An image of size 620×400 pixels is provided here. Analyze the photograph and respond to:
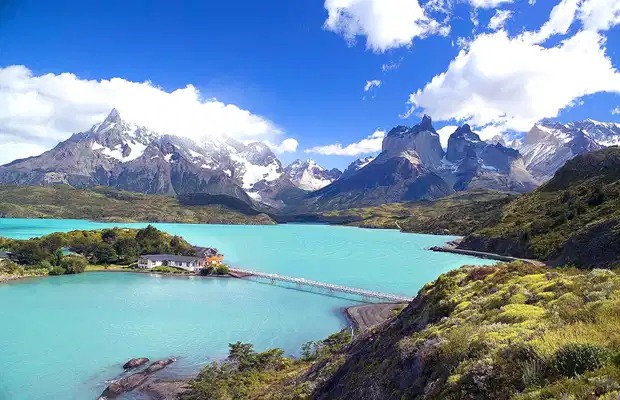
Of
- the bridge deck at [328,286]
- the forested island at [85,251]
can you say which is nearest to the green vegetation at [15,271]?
the forested island at [85,251]

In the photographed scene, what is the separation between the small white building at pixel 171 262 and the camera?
359 ft

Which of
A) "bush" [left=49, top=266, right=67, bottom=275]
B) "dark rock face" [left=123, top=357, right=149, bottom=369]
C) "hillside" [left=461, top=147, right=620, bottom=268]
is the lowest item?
"dark rock face" [left=123, top=357, right=149, bottom=369]

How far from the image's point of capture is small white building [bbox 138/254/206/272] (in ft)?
359

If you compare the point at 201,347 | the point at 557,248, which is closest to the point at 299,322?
the point at 201,347

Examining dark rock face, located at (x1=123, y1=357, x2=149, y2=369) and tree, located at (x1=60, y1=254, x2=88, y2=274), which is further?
tree, located at (x1=60, y1=254, x2=88, y2=274)

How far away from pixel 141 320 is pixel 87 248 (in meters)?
60.3

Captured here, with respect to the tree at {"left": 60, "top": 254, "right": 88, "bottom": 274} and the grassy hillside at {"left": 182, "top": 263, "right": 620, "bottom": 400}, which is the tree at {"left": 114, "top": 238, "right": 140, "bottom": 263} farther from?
the grassy hillside at {"left": 182, "top": 263, "right": 620, "bottom": 400}

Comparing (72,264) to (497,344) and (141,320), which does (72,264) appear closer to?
(141,320)

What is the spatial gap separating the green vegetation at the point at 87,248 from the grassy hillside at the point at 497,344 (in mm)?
93426

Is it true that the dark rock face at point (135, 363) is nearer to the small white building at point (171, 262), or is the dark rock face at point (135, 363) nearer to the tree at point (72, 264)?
the small white building at point (171, 262)

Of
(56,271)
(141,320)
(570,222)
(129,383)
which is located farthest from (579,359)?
(570,222)

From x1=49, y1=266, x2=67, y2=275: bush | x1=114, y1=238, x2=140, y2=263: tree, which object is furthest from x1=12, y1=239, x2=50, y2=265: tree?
x1=114, y1=238, x2=140, y2=263: tree

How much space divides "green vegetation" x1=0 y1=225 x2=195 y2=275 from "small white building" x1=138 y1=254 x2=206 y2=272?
5427mm

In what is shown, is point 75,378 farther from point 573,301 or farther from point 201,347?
point 573,301
